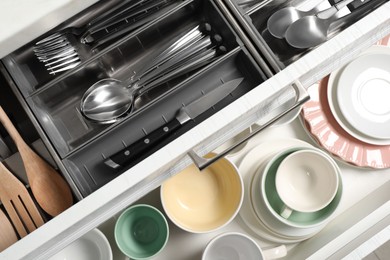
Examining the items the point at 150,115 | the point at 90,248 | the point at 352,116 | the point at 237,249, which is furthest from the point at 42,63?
the point at 352,116

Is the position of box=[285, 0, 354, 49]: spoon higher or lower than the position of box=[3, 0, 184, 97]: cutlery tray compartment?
lower

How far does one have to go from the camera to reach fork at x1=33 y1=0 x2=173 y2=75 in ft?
2.62

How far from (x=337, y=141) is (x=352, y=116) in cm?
6

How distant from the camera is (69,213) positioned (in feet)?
2.05

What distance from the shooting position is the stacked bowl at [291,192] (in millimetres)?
1022

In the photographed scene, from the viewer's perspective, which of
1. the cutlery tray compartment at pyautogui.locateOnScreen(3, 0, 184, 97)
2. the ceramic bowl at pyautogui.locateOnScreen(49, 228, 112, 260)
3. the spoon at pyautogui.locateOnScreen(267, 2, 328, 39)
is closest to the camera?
the cutlery tray compartment at pyautogui.locateOnScreen(3, 0, 184, 97)

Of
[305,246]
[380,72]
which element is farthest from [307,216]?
[380,72]

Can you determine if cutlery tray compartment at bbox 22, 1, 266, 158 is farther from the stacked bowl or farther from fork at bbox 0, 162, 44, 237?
the stacked bowl

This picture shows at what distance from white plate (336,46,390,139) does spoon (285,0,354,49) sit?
0.88 feet

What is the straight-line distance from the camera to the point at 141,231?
1.05m

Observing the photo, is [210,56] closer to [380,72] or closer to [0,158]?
[0,158]

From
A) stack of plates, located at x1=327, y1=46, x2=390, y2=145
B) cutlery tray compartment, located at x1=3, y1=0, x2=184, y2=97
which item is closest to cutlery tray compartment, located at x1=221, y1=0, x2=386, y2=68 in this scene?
cutlery tray compartment, located at x1=3, y1=0, x2=184, y2=97

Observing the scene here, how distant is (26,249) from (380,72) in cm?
87

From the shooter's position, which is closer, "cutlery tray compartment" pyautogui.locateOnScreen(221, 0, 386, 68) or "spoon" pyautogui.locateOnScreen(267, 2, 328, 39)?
"cutlery tray compartment" pyautogui.locateOnScreen(221, 0, 386, 68)
